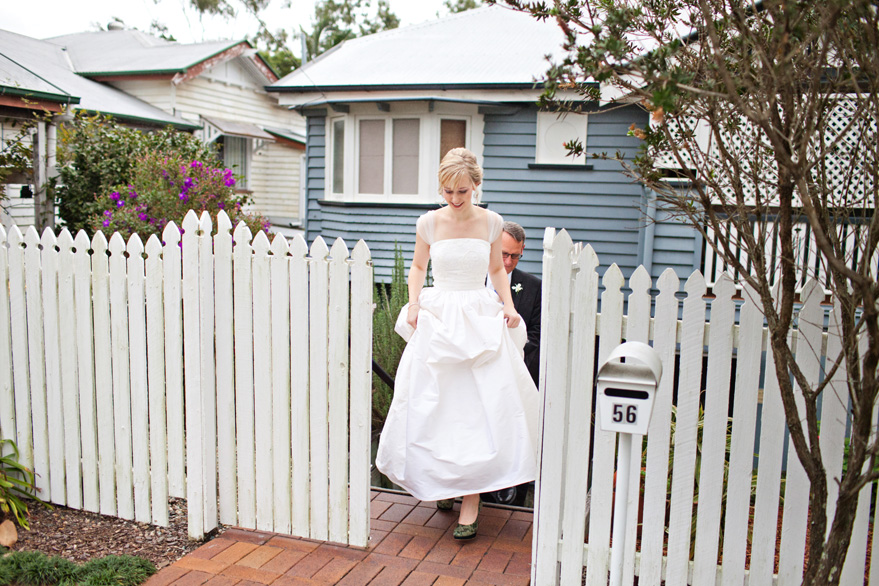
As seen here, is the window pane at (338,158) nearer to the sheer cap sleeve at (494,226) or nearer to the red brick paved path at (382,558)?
the sheer cap sleeve at (494,226)

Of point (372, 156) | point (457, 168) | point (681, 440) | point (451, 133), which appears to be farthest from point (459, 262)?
point (372, 156)

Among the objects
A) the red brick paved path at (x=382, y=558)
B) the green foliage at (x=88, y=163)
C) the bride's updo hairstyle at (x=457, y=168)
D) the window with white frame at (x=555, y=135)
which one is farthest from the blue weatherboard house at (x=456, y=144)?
the red brick paved path at (x=382, y=558)

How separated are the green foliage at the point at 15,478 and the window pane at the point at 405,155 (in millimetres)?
8302

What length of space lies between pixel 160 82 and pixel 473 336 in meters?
15.6

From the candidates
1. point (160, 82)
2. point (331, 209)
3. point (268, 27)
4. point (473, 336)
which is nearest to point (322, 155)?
point (331, 209)

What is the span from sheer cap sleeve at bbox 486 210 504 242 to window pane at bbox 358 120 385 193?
8.28 metres

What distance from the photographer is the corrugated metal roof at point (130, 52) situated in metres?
17.1

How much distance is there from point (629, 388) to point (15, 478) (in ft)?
12.2

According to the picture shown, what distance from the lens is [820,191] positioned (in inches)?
93.3

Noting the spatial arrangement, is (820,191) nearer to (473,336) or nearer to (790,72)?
(790,72)

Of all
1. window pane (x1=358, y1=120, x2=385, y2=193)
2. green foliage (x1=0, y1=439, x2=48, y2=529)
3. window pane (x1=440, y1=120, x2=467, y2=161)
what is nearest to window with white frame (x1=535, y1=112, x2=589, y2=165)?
window pane (x1=440, y1=120, x2=467, y2=161)

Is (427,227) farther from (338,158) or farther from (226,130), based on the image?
(226,130)

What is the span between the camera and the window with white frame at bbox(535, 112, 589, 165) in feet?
36.3

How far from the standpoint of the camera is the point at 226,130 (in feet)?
58.3
